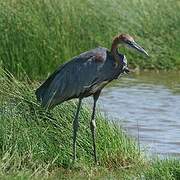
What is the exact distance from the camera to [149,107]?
13898 millimetres

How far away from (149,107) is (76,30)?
2713 mm

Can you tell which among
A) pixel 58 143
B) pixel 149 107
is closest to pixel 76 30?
pixel 149 107

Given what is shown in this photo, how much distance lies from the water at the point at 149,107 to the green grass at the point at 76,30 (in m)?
0.77

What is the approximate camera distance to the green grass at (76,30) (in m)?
14.6

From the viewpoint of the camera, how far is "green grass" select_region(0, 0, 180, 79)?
14609 mm

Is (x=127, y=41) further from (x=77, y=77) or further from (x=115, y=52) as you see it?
(x=77, y=77)

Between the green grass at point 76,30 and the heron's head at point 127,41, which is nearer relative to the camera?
the heron's head at point 127,41

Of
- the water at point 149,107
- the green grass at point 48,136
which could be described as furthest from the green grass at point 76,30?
the green grass at point 48,136

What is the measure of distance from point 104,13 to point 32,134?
8504mm

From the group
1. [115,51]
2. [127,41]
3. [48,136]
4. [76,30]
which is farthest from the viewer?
[76,30]

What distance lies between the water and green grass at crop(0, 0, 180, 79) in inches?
30.4

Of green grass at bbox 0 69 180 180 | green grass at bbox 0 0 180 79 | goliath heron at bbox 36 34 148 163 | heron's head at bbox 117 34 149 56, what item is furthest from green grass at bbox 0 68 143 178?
Result: green grass at bbox 0 0 180 79

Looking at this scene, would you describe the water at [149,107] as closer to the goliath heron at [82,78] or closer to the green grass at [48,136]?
the green grass at [48,136]

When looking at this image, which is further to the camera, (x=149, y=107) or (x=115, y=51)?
(x=149, y=107)
